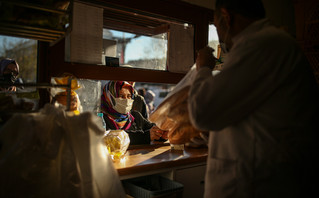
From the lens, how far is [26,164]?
1.06 metres

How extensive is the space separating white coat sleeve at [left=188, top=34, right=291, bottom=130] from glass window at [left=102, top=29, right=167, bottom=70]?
3.98 ft

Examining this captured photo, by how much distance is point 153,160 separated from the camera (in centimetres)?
164

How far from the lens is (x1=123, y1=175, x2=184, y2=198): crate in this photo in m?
1.42

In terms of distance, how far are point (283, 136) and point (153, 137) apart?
51.1 inches

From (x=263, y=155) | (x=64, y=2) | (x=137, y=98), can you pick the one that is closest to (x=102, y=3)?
(x=64, y=2)

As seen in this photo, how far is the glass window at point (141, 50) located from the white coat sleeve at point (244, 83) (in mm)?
1213

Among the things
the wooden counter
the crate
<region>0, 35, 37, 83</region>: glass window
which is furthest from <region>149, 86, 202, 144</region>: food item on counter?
<region>0, 35, 37, 83</region>: glass window

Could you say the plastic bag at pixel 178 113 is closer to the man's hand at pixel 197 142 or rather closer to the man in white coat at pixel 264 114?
the man's hand at pixel 197 142

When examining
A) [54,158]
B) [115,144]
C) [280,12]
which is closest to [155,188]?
[115,144]

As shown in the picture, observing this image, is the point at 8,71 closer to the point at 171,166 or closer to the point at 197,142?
the point at 171,166

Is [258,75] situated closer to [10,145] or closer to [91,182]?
[91,182]

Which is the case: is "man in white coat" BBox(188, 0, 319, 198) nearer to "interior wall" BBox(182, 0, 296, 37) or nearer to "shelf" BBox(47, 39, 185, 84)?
"shelf" BBox(47, 39, 185, 84)

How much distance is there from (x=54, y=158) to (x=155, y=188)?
747 millimetres

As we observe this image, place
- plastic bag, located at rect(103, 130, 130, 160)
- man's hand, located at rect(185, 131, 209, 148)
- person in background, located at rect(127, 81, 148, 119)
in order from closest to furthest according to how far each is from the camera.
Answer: plastic bag, located at rect(103, 130, 130, 160) → man's hand, located at rect(185, 131, 209, 148) → person in background, located at rect(127, 81, 148, 119)
